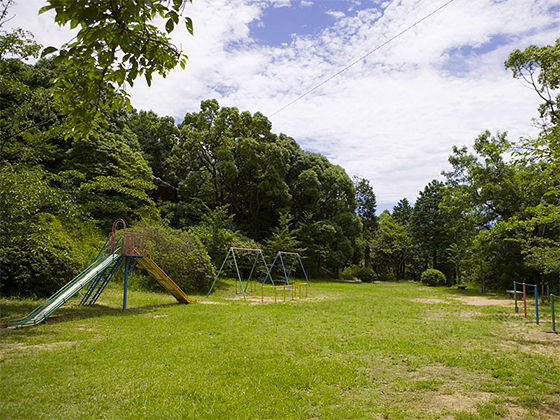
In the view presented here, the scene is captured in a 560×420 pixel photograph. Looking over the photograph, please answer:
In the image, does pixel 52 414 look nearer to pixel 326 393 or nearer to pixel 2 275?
pixel 326 393

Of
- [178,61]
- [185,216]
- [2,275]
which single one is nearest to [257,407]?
[178,61]

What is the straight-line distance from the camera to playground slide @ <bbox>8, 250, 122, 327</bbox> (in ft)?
27.9

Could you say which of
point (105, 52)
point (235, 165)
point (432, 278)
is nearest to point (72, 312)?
point (105, 52)

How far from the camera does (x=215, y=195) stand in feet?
89.8

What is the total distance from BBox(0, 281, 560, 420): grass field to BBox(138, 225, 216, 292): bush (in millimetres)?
6296

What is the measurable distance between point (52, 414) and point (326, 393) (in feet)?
9.64

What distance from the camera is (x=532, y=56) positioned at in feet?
50.2

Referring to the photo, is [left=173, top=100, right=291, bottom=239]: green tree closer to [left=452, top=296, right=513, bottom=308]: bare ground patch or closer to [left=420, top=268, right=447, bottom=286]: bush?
[left=420, top=268, right=447, bottom=286]: bush

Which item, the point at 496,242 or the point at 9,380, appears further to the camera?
the point at 496,242

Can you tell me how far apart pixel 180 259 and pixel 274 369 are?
11.8 metres

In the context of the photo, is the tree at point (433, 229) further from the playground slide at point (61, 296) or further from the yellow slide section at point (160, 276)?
the playground slide at point (61, 296)

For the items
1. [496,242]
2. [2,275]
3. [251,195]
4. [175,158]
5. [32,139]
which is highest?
[175,158]

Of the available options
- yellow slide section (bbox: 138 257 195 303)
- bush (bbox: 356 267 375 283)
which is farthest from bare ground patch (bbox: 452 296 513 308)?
bush (bbox: 356 267 375 283)

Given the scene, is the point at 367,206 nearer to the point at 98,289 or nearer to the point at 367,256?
the point at 367,256
